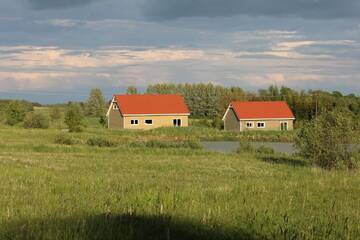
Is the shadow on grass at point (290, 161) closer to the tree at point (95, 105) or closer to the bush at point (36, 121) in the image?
the bush at point (36, 121)

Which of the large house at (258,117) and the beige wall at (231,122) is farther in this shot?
the beige wall at (231,122)

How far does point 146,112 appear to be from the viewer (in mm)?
77500

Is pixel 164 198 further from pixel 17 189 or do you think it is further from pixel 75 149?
pixel 75 149

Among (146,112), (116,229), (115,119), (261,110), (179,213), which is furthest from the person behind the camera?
(261,110)

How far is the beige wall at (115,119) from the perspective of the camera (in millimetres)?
77556

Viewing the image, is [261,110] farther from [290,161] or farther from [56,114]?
[290,161]

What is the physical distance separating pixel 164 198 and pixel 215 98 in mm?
105030

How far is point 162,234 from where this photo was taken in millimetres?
5969

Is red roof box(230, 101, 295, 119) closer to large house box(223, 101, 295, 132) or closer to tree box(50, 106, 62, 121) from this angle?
large house box(223, 101, 295, 132)

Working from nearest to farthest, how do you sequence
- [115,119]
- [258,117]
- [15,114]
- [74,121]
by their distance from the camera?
[74,121]
[258,117]
[15,114]
[115,119]

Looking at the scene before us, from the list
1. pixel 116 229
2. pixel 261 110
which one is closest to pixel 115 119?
pixel 261 110

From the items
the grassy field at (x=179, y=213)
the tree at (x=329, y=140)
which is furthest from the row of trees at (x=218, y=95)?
the grassy field at (x=179, y=213)

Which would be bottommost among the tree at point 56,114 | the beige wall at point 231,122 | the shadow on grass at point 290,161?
the shadow on grass at point 290,161

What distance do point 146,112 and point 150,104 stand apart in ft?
9.25
